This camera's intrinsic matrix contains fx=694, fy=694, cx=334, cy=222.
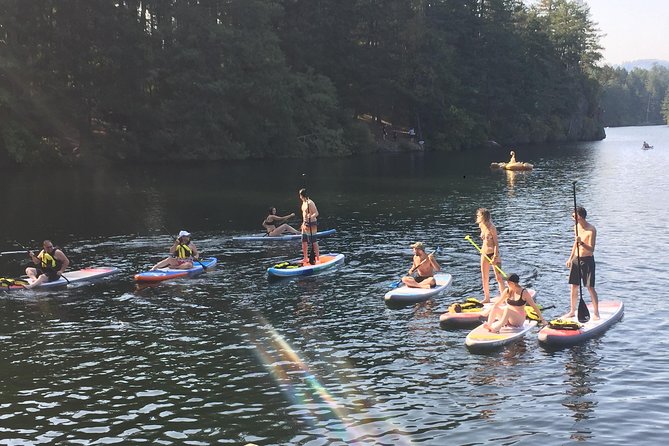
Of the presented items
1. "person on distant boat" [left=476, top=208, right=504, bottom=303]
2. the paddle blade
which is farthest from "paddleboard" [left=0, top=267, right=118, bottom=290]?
the paddle blade

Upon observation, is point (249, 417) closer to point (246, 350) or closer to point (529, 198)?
point (246, 350)

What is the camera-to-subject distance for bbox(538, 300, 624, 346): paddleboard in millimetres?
15961

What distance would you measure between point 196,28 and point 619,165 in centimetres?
4518

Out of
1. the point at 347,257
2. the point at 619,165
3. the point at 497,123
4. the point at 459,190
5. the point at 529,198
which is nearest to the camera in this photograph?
the point at 347,257

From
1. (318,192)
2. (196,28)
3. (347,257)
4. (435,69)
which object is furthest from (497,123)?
(347,257)

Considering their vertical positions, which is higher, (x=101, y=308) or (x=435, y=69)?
(x=435, y=69)

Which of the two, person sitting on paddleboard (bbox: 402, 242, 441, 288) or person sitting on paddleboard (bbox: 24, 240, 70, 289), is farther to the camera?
person sitting on paddleboard (bbox: 24, 240, 70, 289)

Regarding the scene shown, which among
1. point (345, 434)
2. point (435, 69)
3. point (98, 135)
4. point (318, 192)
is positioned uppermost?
point (435, 69)

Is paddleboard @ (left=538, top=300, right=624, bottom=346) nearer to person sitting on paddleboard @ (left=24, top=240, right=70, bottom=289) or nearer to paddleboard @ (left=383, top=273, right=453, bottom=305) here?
paddleboard @ (left=383, top=273, right=453, bottom=305)

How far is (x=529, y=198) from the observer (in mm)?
44719

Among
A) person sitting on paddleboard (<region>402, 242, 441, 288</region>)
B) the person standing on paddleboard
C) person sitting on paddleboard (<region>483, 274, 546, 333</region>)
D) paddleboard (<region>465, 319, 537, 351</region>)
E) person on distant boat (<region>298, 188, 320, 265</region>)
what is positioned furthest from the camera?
person on distant boat (<region>298, 188, 320, 265</region>)

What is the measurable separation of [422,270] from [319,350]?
6163 mm

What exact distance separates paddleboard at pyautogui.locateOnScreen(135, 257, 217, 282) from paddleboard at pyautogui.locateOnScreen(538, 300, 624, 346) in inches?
485

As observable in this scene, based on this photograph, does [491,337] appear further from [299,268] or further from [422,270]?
[299,268]
